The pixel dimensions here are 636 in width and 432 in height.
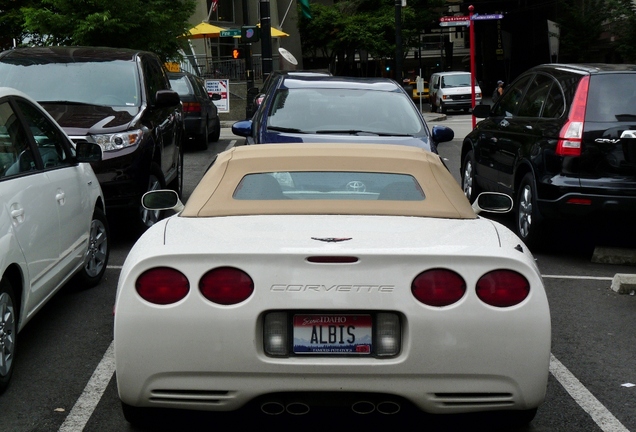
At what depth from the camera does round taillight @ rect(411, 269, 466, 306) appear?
4.00m

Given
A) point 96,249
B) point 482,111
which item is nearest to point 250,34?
point 482,111

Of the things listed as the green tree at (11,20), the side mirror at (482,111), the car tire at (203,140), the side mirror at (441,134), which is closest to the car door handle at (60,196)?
the side mirror at (441,134)

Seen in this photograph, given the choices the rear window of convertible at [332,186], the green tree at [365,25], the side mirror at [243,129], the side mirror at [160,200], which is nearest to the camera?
the rear window of convertible at [332,186]

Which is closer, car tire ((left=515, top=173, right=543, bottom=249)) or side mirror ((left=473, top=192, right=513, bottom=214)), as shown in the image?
side mirror ((left=473, top=192, right=513, bottom=214))

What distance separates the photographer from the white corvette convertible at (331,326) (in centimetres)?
396

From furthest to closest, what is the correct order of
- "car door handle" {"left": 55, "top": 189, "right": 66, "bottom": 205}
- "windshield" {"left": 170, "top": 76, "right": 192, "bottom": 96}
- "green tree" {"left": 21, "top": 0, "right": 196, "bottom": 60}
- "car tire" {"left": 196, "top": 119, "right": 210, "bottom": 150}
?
"green tree" {"left": 21, "top": 0, "right": 196, "bottom": 60}, "windshield" {"left": 170, "top": 76, "right": 192, "bottom": 96}, "car tire" {"left": 196, "top": 119, "right": 210, "bottom": 150}, "car door handle" {"left": 55, "top": 189, "right": 66, "bottom": 205}

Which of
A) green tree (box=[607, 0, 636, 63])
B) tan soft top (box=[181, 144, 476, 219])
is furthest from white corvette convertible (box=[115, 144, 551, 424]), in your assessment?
green tree (box=[607, 0, 636, 63])

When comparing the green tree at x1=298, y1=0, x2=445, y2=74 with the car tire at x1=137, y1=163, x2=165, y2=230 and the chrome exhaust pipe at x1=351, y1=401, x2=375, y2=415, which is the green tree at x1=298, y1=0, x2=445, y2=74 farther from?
the chrome exhaust pipe at x1=351, y1=401, x2=375, y2=415

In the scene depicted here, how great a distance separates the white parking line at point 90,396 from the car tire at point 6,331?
0.42m

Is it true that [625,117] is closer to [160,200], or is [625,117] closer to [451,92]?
[160,200]

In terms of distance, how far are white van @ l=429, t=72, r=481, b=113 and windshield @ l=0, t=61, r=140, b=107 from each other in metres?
33.3

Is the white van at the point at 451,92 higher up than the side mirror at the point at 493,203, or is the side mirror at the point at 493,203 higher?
the side mirror at the point at 493,203

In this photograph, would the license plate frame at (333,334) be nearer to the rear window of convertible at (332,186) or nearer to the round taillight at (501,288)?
the round taillight at (501,288)

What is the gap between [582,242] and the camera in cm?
1036
